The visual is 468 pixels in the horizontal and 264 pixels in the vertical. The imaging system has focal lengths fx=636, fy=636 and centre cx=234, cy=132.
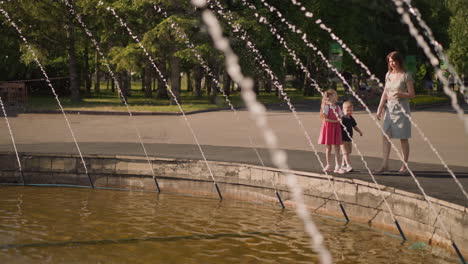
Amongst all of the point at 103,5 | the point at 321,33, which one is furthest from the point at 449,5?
the point at 103,5

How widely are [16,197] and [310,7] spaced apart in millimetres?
33447

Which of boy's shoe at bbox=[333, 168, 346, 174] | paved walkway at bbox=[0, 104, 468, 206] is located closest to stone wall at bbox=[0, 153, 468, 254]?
paved walkway at bbox=[0, 104, 468, 206]

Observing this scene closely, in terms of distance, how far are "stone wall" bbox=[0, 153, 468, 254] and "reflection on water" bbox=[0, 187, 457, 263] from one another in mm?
208

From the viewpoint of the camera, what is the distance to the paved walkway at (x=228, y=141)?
9.98m

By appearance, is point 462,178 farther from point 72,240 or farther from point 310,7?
point 310,7

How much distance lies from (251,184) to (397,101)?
257 centimetres

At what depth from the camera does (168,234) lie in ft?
25.5

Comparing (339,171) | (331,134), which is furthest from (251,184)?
(331,134)

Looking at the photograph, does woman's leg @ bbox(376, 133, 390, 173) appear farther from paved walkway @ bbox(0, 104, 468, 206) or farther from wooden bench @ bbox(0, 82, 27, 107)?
wooden bench @ bbox(0, 82, 27, 107)

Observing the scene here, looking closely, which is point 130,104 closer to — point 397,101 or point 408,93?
point 397,101

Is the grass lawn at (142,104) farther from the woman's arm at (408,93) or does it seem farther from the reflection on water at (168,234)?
the woman's arm at (408,93)

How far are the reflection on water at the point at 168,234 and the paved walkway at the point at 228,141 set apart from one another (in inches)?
48.1

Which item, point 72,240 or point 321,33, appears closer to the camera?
point 72,240

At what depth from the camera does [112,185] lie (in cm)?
1055
